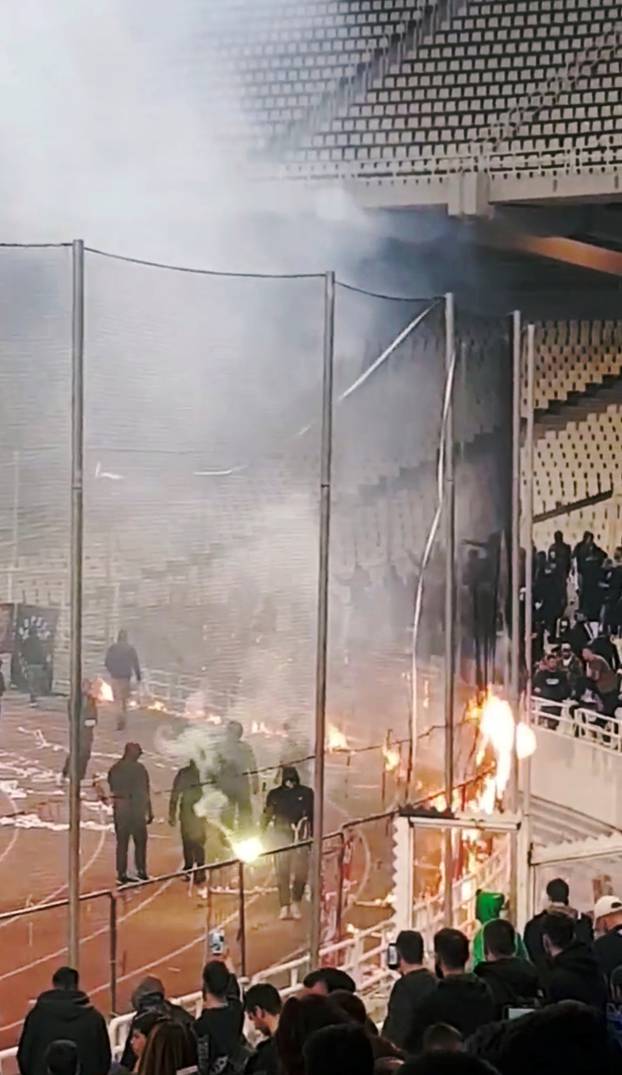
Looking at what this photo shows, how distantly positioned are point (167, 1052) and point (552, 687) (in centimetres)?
736

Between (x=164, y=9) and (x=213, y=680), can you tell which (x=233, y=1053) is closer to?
(x=213, y=680)

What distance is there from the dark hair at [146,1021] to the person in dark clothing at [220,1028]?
104 mm

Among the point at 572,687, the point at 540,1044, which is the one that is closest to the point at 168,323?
the point at 540,1044

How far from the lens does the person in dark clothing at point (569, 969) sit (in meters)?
3.96

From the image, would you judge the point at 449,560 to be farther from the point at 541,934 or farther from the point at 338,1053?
the point at 338,1053

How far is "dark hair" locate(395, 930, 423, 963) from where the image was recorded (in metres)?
4.29

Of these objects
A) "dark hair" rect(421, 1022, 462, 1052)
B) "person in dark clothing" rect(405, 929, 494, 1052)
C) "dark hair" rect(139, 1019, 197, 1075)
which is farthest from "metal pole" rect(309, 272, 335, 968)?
"dark hair" rect(421, 1022, 462, 1052)

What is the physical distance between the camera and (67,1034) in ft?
13.1

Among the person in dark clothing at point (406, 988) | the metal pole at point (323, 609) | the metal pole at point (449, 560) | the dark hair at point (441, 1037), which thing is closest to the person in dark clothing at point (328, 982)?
the person in dark clothing at point (406, 988)

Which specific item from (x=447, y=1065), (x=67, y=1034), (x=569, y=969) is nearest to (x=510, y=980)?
(x=569, y=969)

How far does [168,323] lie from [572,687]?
18.5 feet

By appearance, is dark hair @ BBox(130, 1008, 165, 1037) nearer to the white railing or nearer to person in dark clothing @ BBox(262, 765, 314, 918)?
person in dark clothing @ BBox(262, 765, 314, 918)

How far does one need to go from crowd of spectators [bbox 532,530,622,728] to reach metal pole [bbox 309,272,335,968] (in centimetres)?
428

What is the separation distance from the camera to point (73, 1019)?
158 inches
